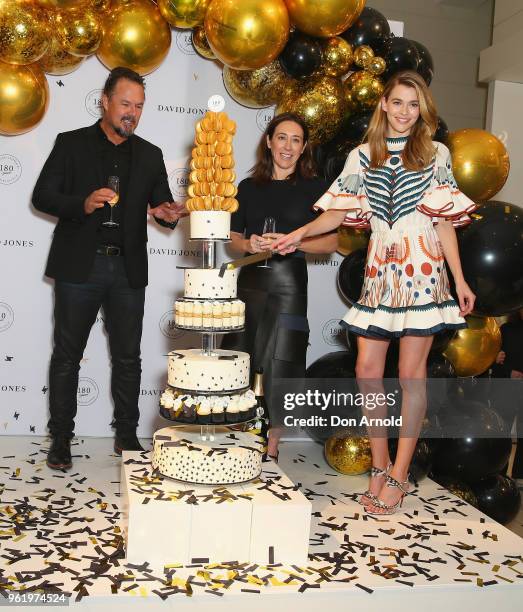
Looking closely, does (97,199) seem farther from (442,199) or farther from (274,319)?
(442,199)

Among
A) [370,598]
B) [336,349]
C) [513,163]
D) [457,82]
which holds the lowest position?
[370,598]

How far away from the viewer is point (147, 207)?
12.6 feet

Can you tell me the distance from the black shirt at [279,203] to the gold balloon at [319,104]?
540 millimetres

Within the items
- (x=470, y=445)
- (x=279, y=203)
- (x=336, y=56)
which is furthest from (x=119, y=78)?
(x=470, y=445)

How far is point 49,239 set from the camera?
163 inches

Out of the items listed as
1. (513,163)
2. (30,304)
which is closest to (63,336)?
(30,304)

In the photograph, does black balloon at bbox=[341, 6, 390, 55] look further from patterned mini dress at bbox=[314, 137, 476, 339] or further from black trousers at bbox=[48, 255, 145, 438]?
black trousers at bbox=[48, 255, 145, 438]

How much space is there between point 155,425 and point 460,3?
274 inches

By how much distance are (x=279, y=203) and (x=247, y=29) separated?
95cm

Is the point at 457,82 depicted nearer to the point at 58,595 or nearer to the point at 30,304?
the point at 30,304

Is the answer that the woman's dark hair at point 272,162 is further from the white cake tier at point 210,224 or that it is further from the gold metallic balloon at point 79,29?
the gold metallic balloon at point 79,29

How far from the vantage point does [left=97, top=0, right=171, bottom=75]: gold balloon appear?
3.82 meters

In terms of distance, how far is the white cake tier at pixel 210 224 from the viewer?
2756mm

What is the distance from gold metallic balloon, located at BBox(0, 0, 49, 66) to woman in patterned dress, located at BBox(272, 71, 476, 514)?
1697mm
